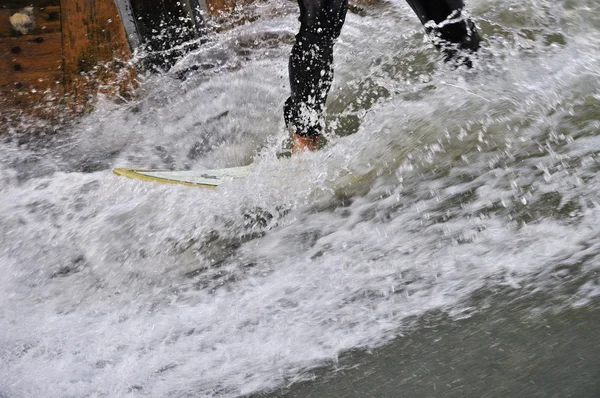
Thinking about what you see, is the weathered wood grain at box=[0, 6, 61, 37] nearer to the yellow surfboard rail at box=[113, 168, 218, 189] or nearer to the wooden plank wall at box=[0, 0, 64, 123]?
the wooden plank wall at box=[0, 0, 64, 123]

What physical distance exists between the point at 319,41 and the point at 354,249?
0.44 metres

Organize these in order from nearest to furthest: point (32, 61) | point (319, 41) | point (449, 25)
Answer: point (319, 41), point (449, 25), point (32, 61)

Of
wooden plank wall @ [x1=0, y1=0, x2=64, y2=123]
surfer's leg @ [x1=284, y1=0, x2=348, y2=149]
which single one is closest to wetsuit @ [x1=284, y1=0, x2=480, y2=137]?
surfer's leg @ [x1=284, y1=0, x2=348, y2=149]

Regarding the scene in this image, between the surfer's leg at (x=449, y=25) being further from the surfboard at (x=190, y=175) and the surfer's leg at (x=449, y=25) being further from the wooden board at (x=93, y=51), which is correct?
the wooden board at (x=93, y=51)

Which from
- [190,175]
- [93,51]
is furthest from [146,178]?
[93,51]

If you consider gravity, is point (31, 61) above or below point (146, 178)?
above

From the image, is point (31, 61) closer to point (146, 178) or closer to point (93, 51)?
point (93, 51)

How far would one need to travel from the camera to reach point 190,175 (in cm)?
150

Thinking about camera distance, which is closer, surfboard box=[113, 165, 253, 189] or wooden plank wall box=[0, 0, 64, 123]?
surfboard box=[113, 165, 253, 189]

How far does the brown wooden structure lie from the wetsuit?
70 cm

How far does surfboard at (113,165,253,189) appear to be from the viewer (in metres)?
1.47

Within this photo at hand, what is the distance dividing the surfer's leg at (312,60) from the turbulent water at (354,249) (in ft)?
0.39

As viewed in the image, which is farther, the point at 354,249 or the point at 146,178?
the point at 146,178

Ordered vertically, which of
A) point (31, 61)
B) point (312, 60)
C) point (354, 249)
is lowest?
point (354, 249)
